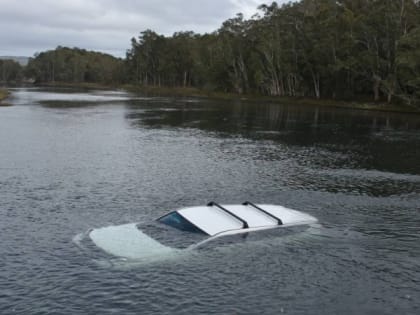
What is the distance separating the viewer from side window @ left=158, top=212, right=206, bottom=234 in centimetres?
1955

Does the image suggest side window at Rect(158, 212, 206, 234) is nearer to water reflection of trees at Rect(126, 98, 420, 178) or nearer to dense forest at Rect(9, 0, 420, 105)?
water reflection of trees at Rect(126, 98, 420, 178)

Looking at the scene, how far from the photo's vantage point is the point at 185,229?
64.7ft

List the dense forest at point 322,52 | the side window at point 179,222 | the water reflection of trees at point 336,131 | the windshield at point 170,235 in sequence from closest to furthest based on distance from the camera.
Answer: the windshield at point 170,235 < the side window at point 179,222 < the water reflection of trees at point 336,131 < the dense forest at point 322,52

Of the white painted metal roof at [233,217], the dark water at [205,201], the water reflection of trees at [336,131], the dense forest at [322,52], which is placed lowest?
the dark water at [205,201]

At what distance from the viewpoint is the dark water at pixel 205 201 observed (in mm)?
14812

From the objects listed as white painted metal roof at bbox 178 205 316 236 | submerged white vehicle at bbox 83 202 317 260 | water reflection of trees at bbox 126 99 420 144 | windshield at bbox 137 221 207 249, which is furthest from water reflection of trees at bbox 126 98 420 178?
windshield at bbox 137 221 207 249

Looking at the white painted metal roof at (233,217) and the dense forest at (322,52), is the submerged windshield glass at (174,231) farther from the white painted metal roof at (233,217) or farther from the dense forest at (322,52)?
the dense forest at (322,52)

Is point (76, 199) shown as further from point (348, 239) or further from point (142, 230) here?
point (348, 239)

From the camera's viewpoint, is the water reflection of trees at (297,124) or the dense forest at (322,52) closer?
the water reflection of trees at (297,124)

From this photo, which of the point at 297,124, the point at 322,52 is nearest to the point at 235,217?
the point at 297,124

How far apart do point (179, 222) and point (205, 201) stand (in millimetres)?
5876

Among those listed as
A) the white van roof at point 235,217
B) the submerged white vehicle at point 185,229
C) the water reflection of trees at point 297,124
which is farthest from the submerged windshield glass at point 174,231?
the water reflection of trees at point 297,124

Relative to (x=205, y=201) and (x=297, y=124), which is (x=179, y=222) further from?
(x=297, y=124)

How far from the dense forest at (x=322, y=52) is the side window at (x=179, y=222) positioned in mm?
74358
